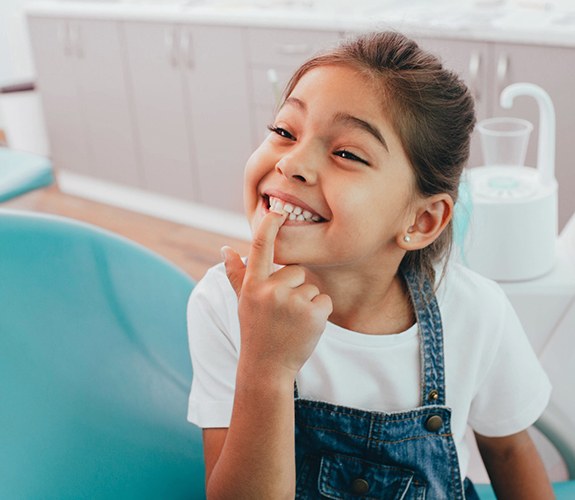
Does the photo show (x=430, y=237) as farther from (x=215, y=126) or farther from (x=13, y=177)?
(x=215, y=126)

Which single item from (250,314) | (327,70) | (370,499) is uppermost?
(327,70)

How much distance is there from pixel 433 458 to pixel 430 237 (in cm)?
27

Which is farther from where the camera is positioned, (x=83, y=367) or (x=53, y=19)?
(x=53, y=19)

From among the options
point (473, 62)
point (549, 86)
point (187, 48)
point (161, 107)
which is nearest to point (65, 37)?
point (161, 107)

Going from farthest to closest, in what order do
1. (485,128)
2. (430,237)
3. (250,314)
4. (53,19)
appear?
(53,19) < (485,128) < (430,237) < (250,314)

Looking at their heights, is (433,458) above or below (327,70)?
below

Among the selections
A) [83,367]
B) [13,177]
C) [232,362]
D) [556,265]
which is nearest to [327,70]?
[232,362]

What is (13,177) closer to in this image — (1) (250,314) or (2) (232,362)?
(2) (232,362)

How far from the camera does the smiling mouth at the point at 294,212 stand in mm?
877

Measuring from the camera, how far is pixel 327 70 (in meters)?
0.91

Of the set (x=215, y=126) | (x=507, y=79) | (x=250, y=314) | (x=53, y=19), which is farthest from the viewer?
(x=53, y=19)

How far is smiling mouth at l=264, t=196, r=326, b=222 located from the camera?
877mm

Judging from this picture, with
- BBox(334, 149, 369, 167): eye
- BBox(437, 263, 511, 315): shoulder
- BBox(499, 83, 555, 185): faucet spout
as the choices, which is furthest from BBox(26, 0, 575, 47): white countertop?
BBox(334, 149, 369, 167): eye

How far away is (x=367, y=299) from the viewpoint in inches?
40.4
